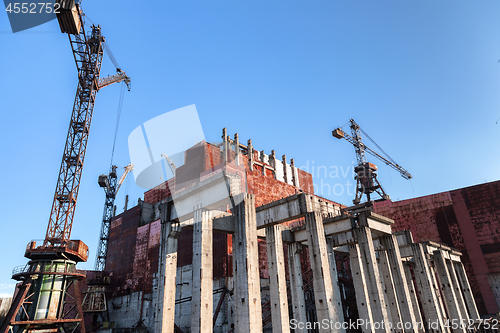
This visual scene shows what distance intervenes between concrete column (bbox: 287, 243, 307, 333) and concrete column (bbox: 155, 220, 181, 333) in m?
9.96

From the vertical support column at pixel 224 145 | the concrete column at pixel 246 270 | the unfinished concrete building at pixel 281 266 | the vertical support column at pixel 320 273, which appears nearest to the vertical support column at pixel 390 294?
the unfinished concrete building at pixel 281 266

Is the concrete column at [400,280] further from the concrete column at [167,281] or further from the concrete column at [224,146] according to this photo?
the concrete column at [224,146]

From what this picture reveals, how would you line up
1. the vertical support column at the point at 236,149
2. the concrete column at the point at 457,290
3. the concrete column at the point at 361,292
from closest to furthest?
the concrete column at the point at 361,292
the concrete column at the point at 457,290
the vertical support column at the point at 236,149

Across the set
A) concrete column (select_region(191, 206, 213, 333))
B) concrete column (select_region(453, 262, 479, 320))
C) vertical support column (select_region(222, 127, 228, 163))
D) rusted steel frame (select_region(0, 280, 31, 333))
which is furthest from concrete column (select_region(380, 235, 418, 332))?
rusted steel frame (select_region(0, 280, 31, 333))

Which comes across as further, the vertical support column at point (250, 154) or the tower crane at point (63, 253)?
the vertical support column at point (250, 154)

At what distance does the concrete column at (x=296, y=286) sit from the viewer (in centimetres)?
2484

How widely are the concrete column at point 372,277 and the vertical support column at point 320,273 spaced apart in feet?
14.7

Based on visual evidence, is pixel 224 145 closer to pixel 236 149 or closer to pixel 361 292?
pixel 236 149

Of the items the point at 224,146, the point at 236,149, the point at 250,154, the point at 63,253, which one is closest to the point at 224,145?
the point at 224,146

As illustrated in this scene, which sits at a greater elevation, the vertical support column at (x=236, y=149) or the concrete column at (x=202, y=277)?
the vertical support column at (x=236, y=149)

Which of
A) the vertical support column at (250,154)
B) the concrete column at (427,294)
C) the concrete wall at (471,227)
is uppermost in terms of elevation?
the vertical support column at (250,154)

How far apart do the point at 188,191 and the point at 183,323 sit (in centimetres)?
2420

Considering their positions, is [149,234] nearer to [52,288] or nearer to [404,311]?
[52,288]

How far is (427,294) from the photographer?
28672 mm
